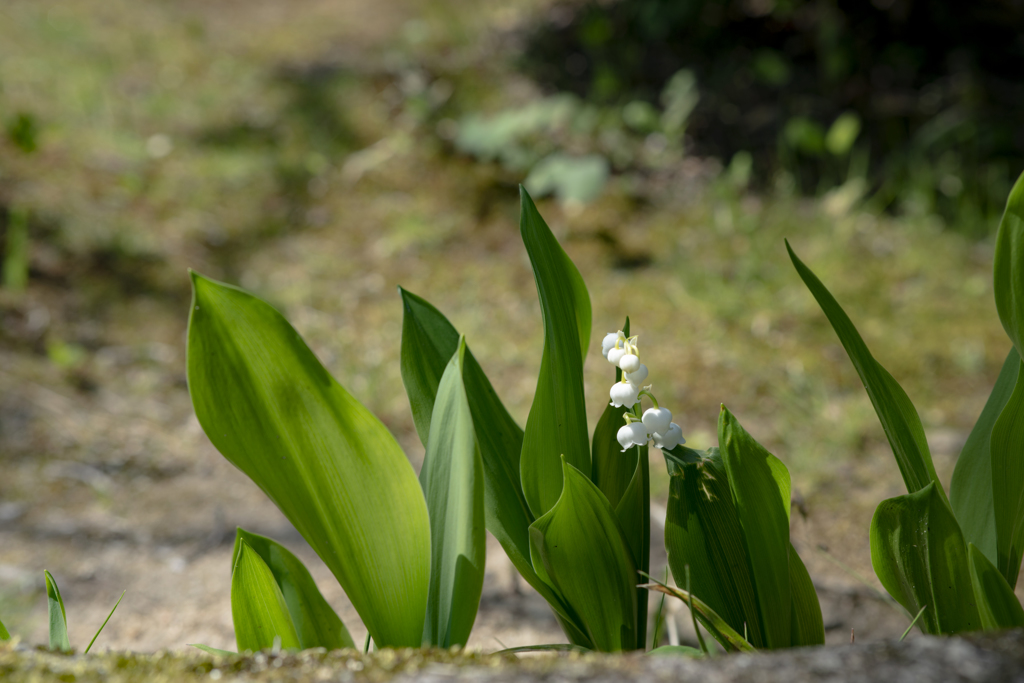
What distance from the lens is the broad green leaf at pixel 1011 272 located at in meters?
0.72

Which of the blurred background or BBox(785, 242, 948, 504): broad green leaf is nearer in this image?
BBox(785, 242, 948, 504): broad green leaf

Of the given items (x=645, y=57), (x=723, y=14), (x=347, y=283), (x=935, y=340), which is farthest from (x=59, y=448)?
(x=723, y=14)

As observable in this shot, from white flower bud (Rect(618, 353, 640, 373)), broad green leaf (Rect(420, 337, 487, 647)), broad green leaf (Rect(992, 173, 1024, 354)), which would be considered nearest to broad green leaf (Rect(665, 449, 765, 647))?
white flower bud (Rect(618, 353, 640, 373))

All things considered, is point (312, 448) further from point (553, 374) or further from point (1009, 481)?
point (1009, 481)

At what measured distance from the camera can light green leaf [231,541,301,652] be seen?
2.68 ft

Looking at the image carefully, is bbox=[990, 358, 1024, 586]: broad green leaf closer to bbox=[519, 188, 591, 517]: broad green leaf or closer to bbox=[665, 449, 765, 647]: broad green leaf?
bbox=[665, 449, 765, 647]: broad green leaf

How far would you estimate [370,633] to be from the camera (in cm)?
85

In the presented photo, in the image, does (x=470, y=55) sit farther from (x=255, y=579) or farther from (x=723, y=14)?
(x=255, y=579)

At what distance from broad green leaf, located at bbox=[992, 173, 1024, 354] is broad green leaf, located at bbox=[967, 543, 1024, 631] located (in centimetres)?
23

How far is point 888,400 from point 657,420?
27 cm

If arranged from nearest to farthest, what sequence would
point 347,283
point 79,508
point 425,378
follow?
point 425,378 → point 79,508 → point 347,283

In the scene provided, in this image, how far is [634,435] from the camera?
30.5 inches

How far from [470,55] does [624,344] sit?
4254 millimetres

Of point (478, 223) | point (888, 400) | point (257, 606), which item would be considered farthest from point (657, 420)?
point (478, 223)
